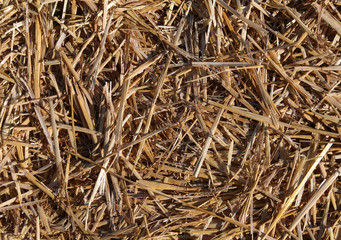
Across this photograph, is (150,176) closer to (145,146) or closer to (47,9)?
(145,146)

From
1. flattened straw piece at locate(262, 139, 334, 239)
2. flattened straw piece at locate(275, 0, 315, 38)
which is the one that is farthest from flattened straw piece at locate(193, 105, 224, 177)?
flattened straw piece at locate(275, 0, 315, 38)

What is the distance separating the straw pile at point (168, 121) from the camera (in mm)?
1469

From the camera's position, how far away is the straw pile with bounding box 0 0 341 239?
1469mm

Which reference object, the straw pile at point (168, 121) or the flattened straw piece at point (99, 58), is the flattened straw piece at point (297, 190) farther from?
the flattened straw piece at point (99, 58)

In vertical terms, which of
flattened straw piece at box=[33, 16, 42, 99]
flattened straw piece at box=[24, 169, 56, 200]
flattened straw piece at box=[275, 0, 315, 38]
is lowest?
flattened straw piece at box=[24, 169, 56, 200]

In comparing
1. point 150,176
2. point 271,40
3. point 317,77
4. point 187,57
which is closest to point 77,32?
point 187,57

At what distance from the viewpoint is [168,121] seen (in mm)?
1490

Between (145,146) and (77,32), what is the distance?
53cm

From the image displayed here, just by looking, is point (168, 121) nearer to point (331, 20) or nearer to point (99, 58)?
point (99, 58)

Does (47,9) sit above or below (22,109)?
above

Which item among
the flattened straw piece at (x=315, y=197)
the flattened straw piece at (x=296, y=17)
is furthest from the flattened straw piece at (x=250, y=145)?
the flattened straw piece at (x=296, y=17)

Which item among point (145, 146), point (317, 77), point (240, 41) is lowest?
point (145, 146)

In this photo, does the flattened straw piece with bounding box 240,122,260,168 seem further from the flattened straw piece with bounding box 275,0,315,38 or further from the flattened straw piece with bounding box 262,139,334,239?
the flattened straw piece with bounding box 275,0,315,38

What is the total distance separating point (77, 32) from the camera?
153 centimetres
